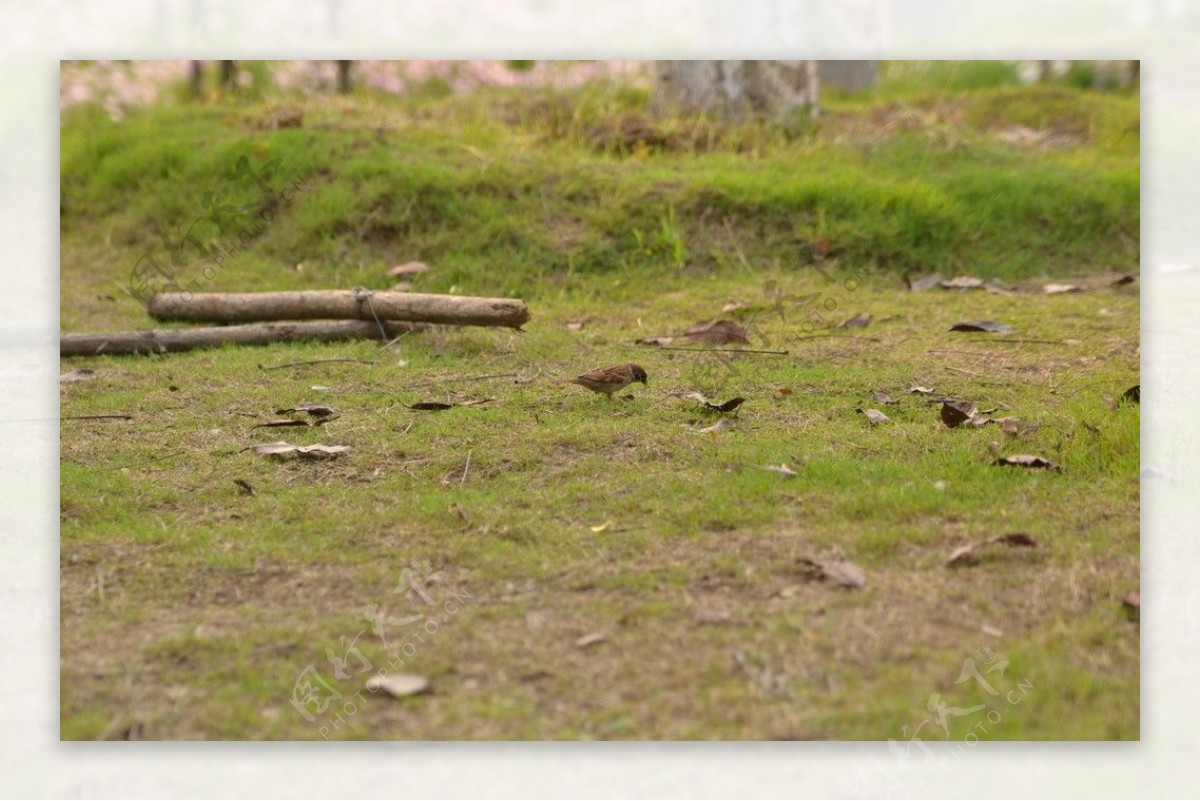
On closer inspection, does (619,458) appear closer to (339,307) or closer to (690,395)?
(690,395)

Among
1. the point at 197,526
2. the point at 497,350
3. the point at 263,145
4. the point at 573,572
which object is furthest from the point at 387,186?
the point at 573,572

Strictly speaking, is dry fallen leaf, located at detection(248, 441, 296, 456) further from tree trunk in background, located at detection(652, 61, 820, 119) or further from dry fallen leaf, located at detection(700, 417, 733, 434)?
tree trunk in background, located at detection(652, 61, 820, 119)

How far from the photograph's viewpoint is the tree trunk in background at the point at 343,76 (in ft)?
31.3

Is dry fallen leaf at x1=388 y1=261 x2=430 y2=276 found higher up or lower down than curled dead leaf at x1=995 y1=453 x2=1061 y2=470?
higher up

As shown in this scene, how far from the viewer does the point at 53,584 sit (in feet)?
9.91

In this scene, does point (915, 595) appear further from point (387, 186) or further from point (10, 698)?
point (387, 186)

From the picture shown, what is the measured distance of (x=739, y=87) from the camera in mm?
8289

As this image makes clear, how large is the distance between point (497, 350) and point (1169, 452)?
2802mm

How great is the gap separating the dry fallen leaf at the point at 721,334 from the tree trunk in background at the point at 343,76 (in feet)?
17.5
